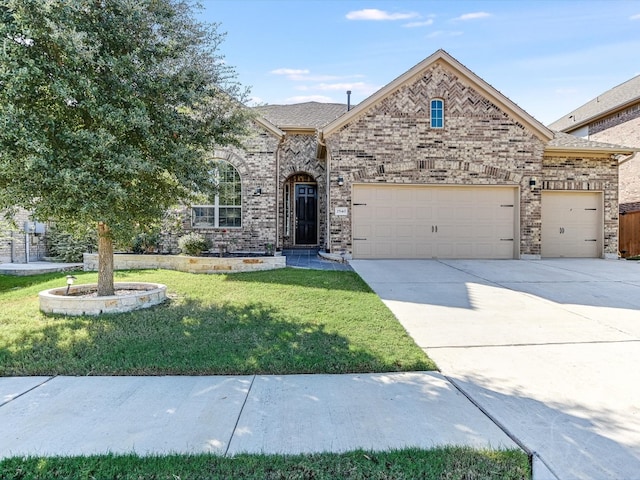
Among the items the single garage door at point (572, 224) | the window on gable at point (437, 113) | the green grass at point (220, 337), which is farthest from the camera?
the single garage door at point (572, 224)

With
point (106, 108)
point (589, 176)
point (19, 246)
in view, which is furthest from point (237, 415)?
point (589, 176)

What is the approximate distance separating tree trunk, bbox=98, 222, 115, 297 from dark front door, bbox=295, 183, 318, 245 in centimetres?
889

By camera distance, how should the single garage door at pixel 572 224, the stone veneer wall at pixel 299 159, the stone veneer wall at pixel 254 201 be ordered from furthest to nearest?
the stone veneer wall at pixel 299 159 → the single garage door at pixel 572 224 → the stone veneer wall at pixel 254 201

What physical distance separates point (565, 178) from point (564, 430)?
12.4m

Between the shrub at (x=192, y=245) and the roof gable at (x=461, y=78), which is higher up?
the roof gable at (x=461, y=78)

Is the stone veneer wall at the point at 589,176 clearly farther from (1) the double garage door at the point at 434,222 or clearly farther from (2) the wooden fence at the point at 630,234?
(2) the wooden fence at the point at 630,234

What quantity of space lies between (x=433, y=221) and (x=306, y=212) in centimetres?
Answer: 520

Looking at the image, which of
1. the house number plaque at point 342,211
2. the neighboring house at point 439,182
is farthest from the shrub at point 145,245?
the house number plaque at point 342,211

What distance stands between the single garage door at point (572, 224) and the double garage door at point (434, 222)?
1707 mm

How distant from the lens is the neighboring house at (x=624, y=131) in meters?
15.8

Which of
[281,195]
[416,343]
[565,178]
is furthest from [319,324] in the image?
[565,178]

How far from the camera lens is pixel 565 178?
12.7m

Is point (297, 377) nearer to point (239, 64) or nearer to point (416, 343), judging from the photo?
point (416, 343)

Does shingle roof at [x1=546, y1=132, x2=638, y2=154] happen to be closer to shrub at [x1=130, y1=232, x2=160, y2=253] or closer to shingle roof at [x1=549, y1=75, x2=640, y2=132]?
shingle roof at [x1=549, y1=75, x2=640, y2=132]
